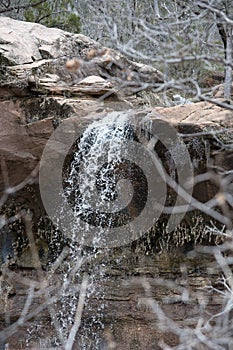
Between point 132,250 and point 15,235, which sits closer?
point 132,250

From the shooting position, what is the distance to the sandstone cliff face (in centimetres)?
544

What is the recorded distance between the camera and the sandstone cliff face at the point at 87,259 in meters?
5.44

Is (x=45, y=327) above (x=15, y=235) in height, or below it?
below

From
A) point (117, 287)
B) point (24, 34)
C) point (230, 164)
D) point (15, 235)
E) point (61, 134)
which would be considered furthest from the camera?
point (24, 34)

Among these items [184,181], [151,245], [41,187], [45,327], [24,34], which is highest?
[24,34]

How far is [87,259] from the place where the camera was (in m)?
5.84

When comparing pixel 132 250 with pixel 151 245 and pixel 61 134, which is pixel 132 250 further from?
pixel 61 134

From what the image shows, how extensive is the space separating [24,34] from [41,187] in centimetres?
192

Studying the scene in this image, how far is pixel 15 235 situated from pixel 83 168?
1.19 meters

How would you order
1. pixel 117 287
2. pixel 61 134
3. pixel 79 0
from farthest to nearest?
pixel 79 0 → pixel 117 287 → pixel 61 134

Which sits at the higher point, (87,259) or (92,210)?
(92,210)

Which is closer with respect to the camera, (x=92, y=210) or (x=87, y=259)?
(x=92, y=210)

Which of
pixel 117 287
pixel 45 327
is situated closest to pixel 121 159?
pixel 117 287

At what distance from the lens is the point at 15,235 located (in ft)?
20.3
